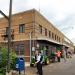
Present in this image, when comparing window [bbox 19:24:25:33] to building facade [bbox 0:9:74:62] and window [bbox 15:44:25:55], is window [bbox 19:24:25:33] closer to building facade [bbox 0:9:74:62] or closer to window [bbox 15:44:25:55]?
building facade [bbox 0:9:74:62]

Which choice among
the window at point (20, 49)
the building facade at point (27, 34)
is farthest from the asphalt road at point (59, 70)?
the window at point (20, 49)

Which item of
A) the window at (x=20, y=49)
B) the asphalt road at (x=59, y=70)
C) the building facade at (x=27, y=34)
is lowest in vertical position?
the asphalt road at (x=59, y=70)

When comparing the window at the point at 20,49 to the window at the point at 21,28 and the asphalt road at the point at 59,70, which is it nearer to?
the window at the point at 21,28

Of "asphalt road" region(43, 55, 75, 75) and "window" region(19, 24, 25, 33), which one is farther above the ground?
"window" region(19, 24, 25, 33)

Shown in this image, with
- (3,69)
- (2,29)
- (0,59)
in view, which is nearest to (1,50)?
(0,59)

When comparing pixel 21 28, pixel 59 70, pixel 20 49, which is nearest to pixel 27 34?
pixel 21 28

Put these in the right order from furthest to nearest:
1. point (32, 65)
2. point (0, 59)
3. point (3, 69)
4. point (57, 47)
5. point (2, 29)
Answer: point (57, 47) → point (2, 29) → point (32, 65) → point (0, 59) → point (3, 69)

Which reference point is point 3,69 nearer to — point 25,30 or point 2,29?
point 25,30

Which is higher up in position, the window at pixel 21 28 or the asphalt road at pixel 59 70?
the window at pixel 21 28

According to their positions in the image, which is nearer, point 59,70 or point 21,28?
point 59,70

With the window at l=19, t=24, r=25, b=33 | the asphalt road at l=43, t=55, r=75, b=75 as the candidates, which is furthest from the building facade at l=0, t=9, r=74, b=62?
the asphalt road at l=43, t=55, r=75, b=75

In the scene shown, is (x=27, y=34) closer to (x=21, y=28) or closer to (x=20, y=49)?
(x=21, y=28)

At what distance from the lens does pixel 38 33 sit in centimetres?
3691

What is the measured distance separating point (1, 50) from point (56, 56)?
18176 mm
